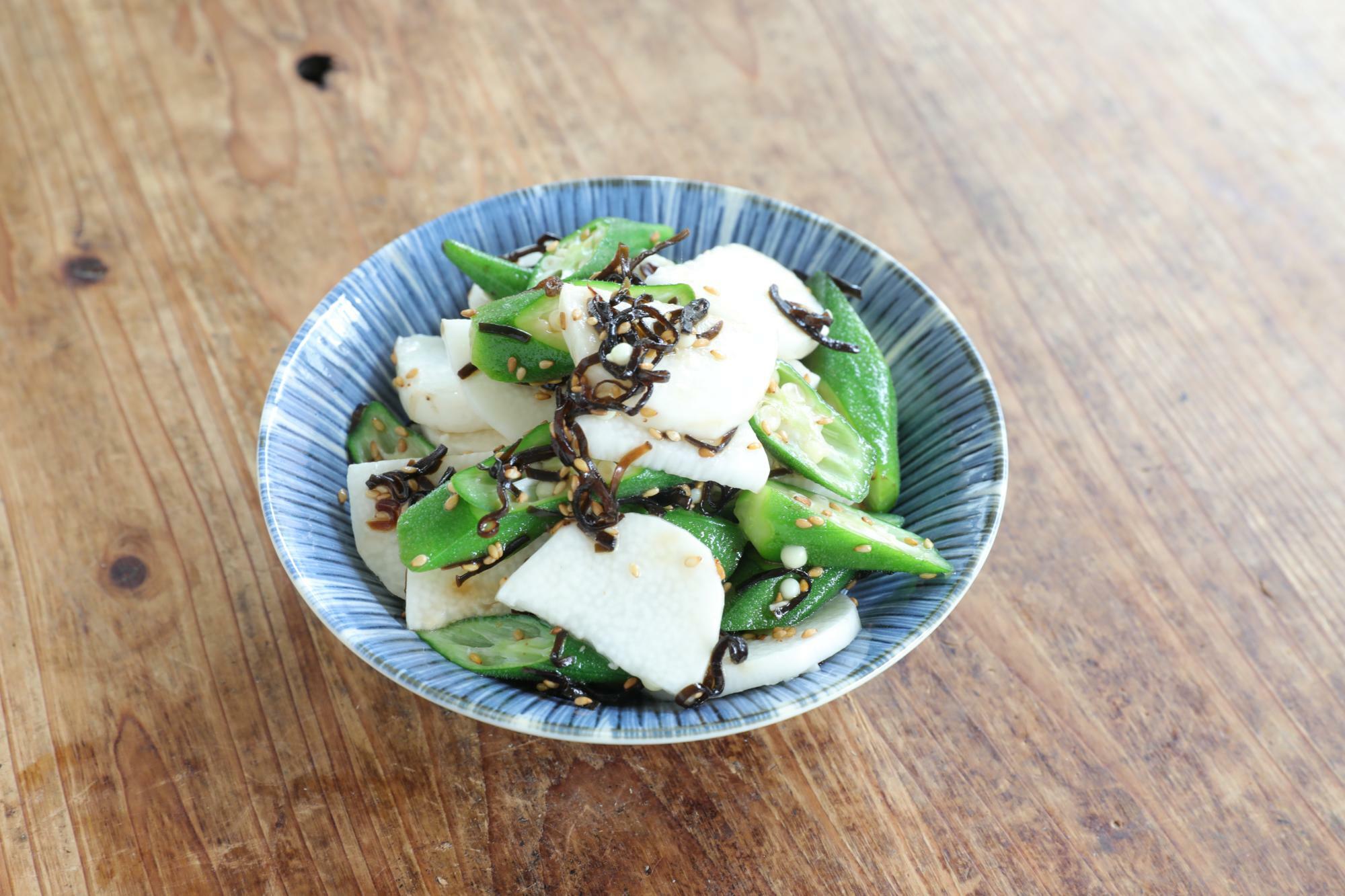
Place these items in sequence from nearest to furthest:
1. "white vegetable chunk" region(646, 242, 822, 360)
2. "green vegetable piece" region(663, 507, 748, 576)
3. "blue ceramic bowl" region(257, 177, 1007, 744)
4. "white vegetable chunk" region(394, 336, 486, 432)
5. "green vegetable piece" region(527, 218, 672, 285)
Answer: "blue ceramic bowl" region(257, 177, 1007, 744) → "green vegetable piece" region(663, 507, 748, 576) → "white vegetable chunk" region(646, 242, 822, 360) → "white vegetable chunk" region(394, 336, 486, 432) → "green vegetable piece" region(527, 218, 672, 285)

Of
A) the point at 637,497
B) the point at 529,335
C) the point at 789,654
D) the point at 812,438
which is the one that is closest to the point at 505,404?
the point at 529,335

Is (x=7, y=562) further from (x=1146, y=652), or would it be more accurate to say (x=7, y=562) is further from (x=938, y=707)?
(x=1146, y=652)

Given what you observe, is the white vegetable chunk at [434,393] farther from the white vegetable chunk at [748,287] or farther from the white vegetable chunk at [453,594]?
the white vegetable chunk at [748,287]

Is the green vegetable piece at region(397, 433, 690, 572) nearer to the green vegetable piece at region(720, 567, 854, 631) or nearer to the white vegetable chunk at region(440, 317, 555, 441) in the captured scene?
the white vegetable chunk at region(440, 317, 555, 441)

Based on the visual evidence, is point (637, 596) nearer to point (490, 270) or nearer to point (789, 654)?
point (789, 654)

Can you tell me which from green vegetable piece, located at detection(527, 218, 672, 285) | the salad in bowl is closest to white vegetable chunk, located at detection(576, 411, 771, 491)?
the salad in bowl

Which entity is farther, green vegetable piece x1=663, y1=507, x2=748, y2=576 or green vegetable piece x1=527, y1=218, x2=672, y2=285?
green vegetable piece x1=527, y1=218, x2=672, y2=285
